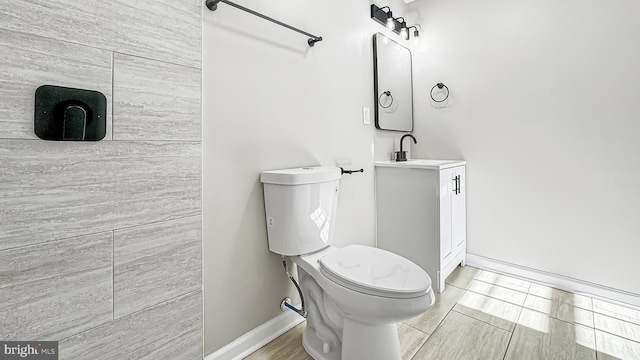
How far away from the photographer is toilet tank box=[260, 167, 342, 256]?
50.1 inches

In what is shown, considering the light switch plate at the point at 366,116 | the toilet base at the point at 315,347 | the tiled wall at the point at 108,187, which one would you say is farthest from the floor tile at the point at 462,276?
the tiled wall at the point at 108,187

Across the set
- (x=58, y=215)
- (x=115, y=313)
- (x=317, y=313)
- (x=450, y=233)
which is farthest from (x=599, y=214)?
(x=58, y=215)

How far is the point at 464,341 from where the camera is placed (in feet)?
4.55

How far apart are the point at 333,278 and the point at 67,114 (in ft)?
3.25

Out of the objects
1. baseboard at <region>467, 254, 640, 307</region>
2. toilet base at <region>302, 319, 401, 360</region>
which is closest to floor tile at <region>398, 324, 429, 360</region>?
toilet base at <region>302, 319, 401, 360</region>

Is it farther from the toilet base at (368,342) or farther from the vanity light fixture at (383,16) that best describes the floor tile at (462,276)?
the vanity light fixture at (383,16)

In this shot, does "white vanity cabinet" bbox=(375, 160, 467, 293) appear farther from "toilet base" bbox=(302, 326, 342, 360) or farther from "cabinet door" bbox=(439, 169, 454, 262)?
"toilet base" bbox=(302, 326, 342, 360)

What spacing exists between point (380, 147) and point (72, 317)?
1.94 metres

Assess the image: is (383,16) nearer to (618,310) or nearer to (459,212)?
(459,212)

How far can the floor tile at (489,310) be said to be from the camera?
5.07 feet

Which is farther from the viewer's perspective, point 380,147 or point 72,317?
point 380,147

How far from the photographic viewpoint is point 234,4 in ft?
3.81

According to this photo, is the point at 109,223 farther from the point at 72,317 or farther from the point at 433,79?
the point at 433,79

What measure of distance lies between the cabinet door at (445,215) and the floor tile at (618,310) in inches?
32.8
